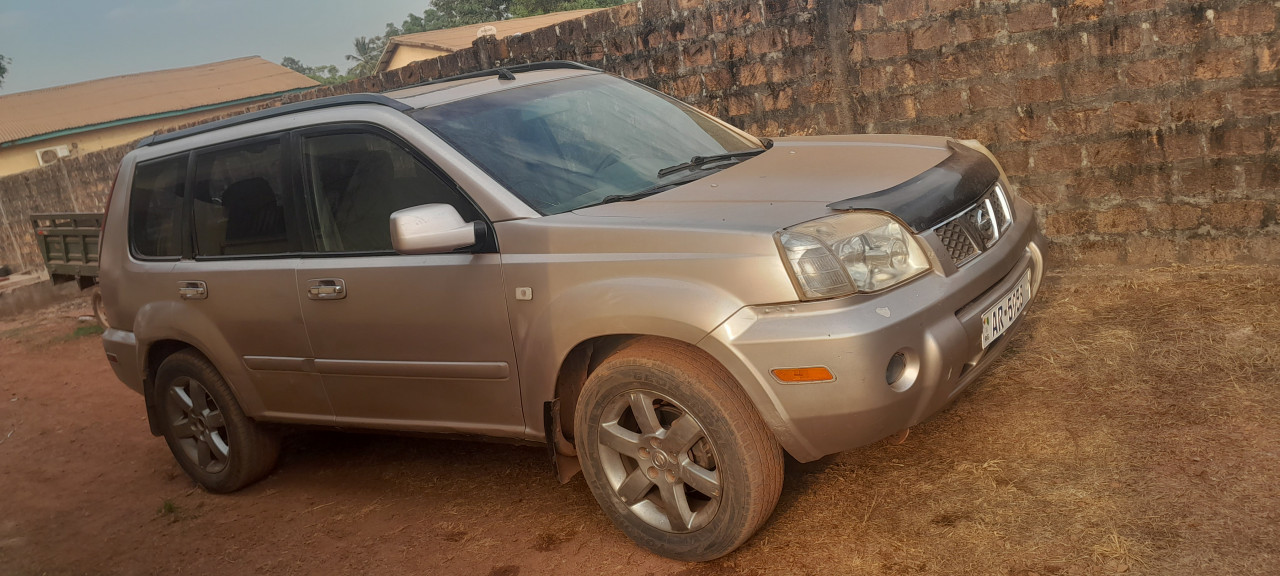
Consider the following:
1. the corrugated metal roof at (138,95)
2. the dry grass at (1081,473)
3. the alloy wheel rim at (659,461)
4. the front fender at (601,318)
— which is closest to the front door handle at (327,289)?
the front fender at (601,318)

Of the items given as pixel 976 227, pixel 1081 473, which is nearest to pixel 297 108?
pixel 976 227

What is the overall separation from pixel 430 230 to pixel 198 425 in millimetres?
2509

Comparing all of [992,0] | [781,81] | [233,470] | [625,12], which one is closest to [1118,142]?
[992,0]

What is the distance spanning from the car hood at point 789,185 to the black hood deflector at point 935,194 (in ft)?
0.08

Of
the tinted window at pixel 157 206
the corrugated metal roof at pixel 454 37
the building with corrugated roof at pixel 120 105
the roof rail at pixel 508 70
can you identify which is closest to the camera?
the roof rail at pixel 508 70

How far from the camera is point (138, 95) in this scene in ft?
115

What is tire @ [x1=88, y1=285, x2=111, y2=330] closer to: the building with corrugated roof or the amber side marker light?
the amber side marker light

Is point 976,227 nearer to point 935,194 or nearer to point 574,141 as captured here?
point 935,194

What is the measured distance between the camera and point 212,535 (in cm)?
480

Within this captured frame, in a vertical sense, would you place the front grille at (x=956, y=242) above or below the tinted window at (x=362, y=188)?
below

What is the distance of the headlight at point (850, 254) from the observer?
10.3ft

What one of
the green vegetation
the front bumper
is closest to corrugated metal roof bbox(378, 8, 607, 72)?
the green vegetation

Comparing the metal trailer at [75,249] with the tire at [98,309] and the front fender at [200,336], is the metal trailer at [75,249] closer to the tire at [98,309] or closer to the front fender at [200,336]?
the tire at [98,309]

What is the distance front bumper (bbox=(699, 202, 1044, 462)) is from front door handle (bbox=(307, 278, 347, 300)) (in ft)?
5.50
